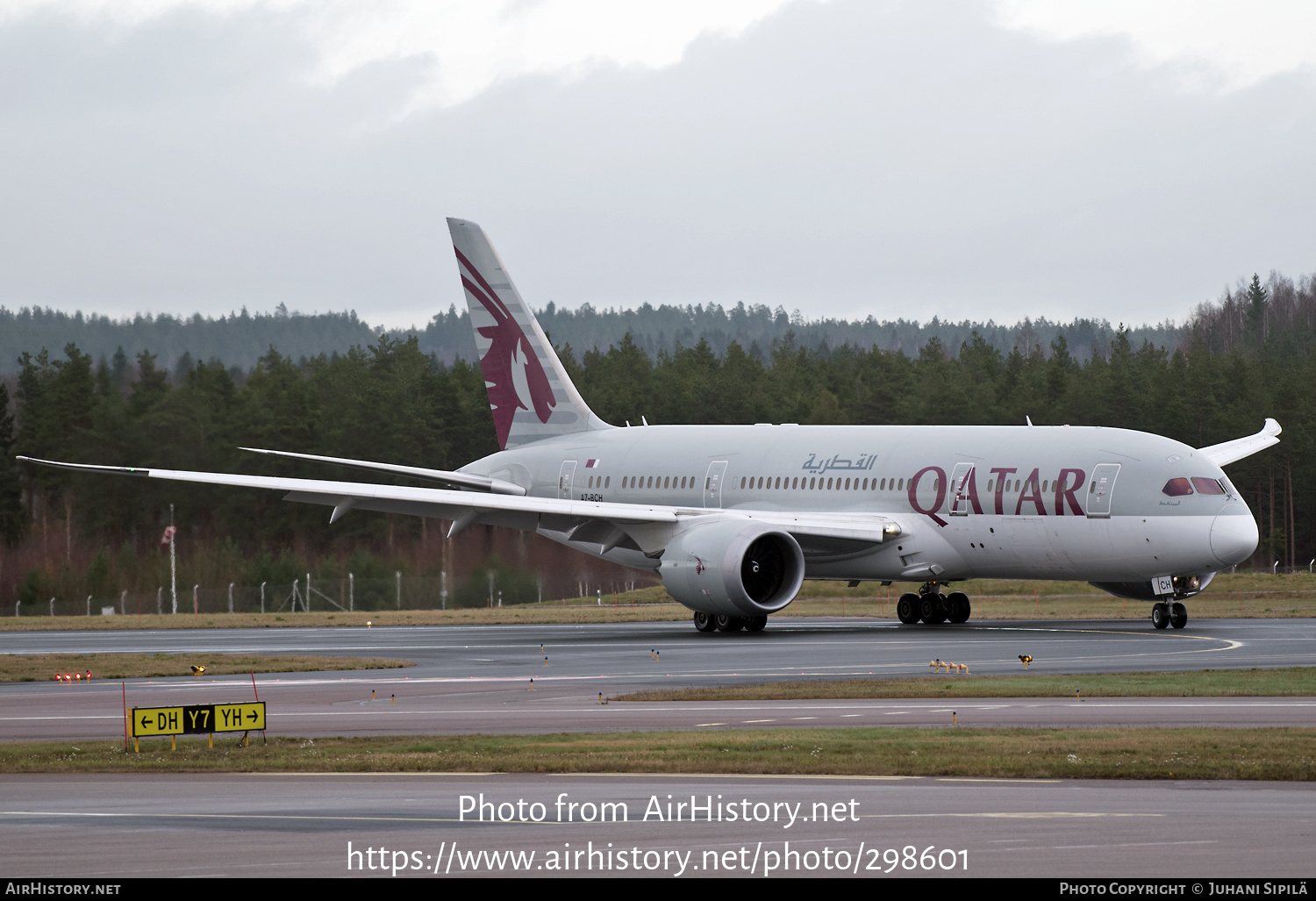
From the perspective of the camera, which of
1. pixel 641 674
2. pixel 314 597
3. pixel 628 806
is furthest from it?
pixel 314 597

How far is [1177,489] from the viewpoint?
35469 millimetres

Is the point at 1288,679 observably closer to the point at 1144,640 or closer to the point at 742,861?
the point at 1144,640

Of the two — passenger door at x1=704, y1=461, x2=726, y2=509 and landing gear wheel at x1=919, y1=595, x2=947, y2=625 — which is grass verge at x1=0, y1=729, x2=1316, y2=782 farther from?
passenger door at x1=704, y1=461, x2=726, y2=509

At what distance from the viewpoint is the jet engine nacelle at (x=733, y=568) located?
1452 inches

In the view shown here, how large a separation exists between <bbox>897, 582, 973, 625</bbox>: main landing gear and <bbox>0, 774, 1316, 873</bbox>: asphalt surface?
1015 inches

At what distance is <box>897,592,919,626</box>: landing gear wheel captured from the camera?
133 feet

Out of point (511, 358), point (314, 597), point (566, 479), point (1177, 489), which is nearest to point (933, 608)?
point (1177, 489)

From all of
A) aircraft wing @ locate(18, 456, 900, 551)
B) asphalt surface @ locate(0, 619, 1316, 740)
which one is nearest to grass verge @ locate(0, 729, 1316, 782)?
asphalt surface @ locate(0, 619, 1316, 740)

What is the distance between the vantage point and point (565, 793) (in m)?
14.1

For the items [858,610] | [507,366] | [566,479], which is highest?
[507,366]

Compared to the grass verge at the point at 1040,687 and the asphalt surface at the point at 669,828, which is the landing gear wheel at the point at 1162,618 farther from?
the asphalt surface at the point at 669,828

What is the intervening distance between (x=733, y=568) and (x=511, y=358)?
15746 mm

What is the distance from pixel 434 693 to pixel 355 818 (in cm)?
1250

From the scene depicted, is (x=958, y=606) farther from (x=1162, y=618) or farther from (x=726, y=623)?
(x=1162, y=618)
